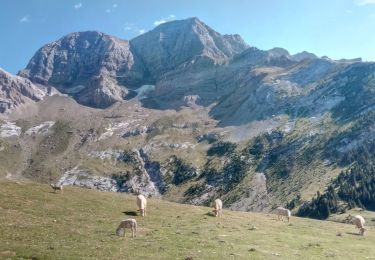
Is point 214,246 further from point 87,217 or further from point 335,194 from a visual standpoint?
point 335,194

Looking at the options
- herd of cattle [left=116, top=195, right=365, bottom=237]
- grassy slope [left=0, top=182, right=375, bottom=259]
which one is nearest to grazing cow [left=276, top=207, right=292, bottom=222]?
herd of cattle [left=116, top=195, right=365, bottom=237]

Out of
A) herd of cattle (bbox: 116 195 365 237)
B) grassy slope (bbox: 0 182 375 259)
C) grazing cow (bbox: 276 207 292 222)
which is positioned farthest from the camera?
grazing cow (bbox: 276 207 292 222)

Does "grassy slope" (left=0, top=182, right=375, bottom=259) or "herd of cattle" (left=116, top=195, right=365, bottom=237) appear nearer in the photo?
"grassy slope" (left=0, top=182, right=375, bottom=259)

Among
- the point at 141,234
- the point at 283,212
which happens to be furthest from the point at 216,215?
the point at 141,234

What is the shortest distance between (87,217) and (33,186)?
21.4 m

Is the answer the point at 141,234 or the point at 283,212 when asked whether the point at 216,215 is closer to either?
the point at 283,212

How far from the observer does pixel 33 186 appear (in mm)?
67250

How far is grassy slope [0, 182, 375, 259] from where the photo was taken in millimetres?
34719

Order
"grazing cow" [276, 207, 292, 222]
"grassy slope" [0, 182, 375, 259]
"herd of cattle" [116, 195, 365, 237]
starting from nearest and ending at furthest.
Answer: "grassy slope" [0, 182, 375, 259]
"herd of cattle" [116, 195, 365, 237]
"grazing cow" [276, 207, 292, 222]

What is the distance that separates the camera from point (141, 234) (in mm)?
43562

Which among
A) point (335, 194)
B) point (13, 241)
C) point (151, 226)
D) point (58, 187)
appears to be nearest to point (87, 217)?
point (151, 226)

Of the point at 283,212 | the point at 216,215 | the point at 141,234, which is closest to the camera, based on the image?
the point at 141,234

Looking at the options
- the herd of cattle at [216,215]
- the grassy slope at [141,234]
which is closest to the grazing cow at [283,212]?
the herd of cattle at [216,215]

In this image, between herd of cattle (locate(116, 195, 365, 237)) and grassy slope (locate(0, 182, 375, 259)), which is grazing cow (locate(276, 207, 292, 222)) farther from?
grassy slope (locate(0, 182, 375, 259))
